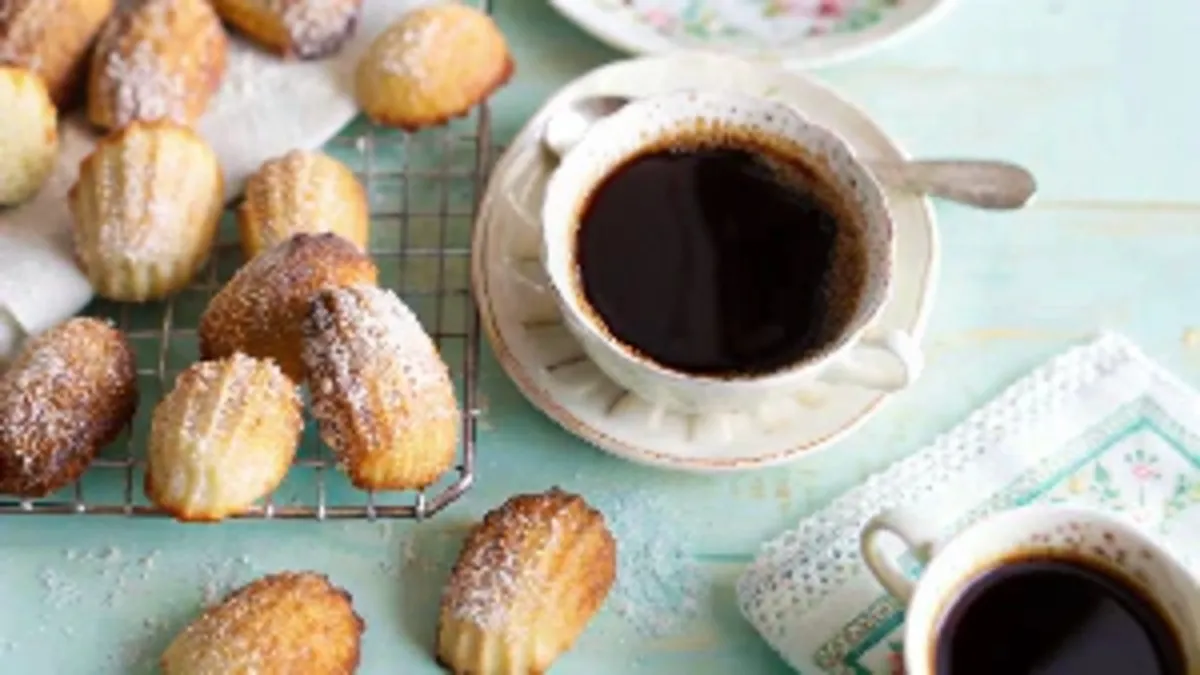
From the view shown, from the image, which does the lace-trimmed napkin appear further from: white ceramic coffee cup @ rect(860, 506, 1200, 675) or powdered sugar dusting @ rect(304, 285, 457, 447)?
powdered sugar dusting @ rect(304, 285, 457, 447)

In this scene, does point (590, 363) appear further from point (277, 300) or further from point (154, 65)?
point (154, 65)

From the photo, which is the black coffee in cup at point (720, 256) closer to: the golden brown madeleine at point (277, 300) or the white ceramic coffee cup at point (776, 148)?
the white ceramic coffee cup at point (776, 148)

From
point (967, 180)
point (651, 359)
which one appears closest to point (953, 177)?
point (967, 180)

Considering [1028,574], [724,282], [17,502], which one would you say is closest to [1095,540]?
[1028,574]

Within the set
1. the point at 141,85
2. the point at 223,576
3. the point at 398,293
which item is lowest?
the point at 223,576

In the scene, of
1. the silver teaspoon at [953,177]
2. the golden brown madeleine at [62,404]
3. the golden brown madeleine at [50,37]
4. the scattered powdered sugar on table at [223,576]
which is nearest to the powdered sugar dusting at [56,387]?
the golden brown madeleine at [62,404]

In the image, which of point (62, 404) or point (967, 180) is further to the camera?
point (967, 180)

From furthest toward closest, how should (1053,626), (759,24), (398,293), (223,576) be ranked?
(759,24), (398,293), (223,576), (1053,626)

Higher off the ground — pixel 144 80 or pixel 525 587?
pixel 144 80
